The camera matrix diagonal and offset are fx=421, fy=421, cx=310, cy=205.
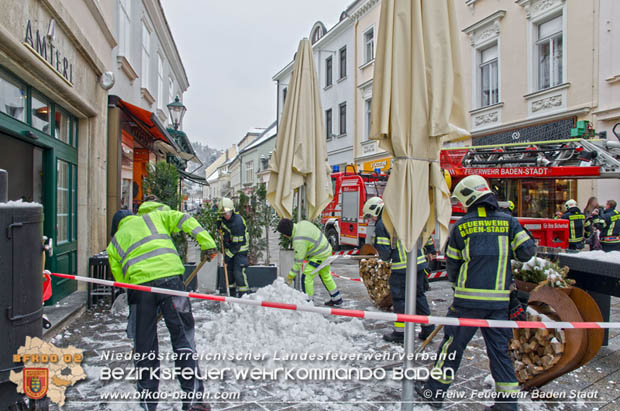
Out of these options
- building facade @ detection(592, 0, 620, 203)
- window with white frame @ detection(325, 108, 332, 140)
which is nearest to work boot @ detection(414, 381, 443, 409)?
building facade @ detection(592, 0, 620, 203)

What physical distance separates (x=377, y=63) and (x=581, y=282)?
3.44m

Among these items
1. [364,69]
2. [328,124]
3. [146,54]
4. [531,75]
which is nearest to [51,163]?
[146,54]

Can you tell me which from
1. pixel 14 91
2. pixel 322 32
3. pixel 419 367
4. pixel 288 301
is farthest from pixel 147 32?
pixel 322 32

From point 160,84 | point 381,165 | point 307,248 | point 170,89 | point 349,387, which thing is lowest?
point 349,387

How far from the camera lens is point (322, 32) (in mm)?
26938

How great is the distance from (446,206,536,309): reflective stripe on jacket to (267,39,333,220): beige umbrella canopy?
3187 mm

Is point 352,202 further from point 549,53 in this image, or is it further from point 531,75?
point 549,53

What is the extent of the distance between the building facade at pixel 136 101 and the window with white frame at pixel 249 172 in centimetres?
2762

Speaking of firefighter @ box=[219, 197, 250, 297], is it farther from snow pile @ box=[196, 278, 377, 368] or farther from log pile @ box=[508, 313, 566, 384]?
log pile @ box=[508, 313, 566, 384]

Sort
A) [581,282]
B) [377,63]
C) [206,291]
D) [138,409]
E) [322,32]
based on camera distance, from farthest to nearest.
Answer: [322,32] → [206,291] → [581,282] → [138,409] → [377,63]

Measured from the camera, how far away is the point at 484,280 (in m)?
3.37

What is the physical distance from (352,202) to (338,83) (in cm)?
1331

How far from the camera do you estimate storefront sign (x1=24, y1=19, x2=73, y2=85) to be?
4.71 meters

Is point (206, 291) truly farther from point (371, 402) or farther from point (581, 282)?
point (581, 282)
